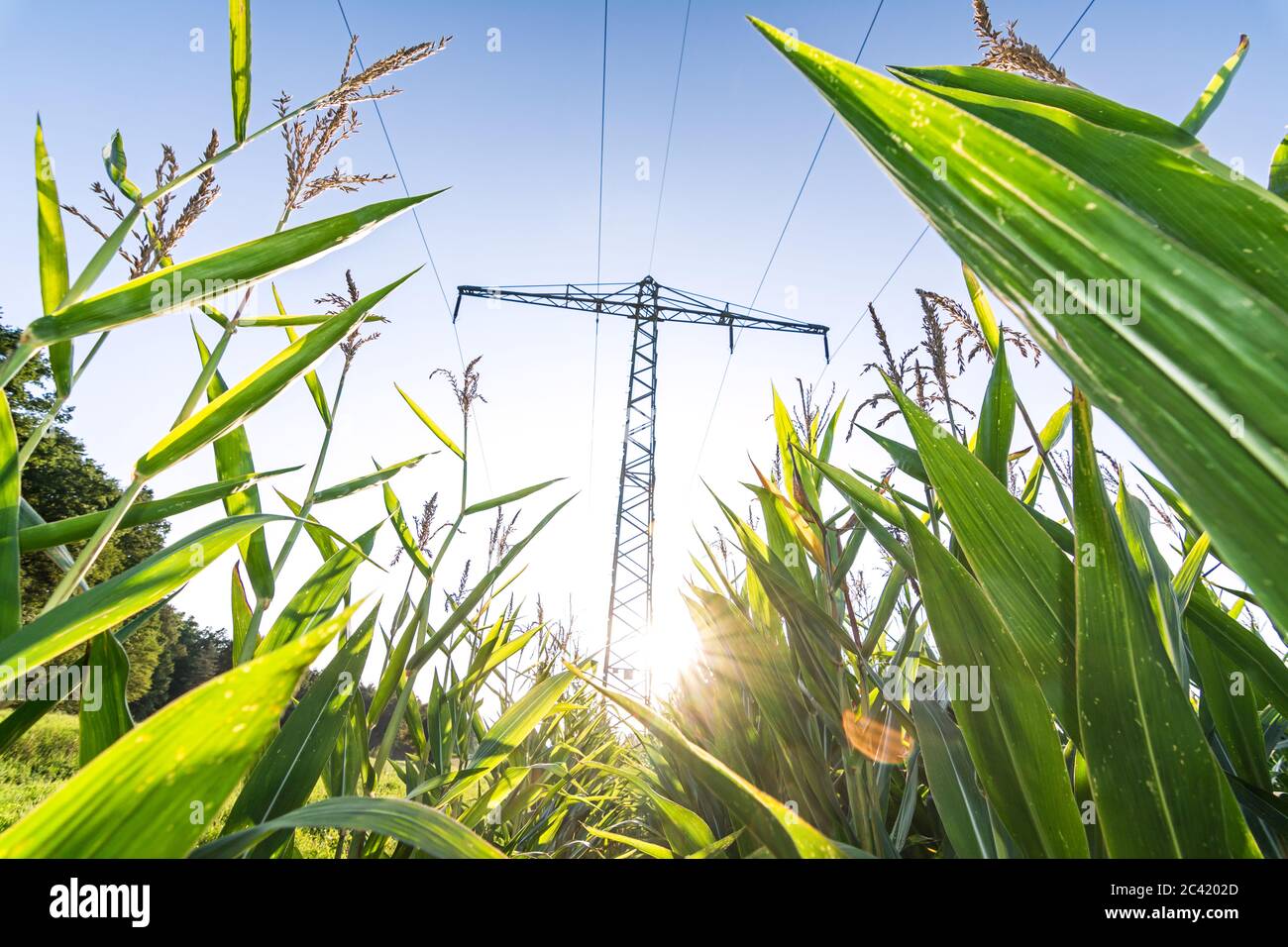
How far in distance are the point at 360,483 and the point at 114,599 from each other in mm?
368

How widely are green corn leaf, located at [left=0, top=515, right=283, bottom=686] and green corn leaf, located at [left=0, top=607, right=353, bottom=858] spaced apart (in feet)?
0.45

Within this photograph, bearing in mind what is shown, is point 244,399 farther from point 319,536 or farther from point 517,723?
point 517,723

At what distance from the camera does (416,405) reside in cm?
91

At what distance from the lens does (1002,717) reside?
399mm

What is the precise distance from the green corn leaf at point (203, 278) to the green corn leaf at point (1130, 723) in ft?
1.74

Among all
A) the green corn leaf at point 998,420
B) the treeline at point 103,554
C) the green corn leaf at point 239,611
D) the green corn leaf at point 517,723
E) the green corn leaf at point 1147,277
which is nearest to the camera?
the green corn leaf at point 1147,277

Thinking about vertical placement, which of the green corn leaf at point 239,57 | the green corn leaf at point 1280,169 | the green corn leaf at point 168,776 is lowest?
the green corn leaf at point 168,776

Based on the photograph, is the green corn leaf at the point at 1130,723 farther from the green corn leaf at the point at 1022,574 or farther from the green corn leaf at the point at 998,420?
the green corn leaf at the point at 998,420

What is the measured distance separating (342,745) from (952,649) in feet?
2.24

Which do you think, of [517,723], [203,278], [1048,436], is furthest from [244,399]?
[1048,436]

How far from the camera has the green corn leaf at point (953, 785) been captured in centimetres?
49

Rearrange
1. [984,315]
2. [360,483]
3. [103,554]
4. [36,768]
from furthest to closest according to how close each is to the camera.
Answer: [103,554], [36,768], [360,483], [984,315]

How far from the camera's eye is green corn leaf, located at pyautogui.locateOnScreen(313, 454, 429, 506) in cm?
72

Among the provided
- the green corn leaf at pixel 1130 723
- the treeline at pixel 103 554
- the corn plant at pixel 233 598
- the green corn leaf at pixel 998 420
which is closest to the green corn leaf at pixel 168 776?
the corn plant at pixel 233 598
